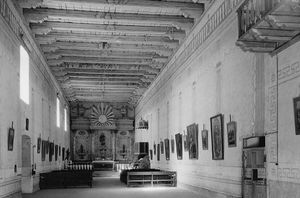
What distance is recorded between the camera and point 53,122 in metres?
25.2

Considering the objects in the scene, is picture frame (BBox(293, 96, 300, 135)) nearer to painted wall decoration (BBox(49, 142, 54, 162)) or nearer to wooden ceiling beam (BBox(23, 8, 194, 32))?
wooden ceiling beam (BBox(23, 8, 194, 32))

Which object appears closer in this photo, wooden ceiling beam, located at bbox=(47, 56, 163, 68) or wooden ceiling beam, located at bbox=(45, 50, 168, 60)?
wooden ceiling beam, located at bbox=(45, 50, 168, 60)

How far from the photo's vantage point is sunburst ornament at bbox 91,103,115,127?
127 ft

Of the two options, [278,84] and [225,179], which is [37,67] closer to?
[225,179]

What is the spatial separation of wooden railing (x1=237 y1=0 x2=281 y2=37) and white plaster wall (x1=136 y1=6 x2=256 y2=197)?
2.03 m

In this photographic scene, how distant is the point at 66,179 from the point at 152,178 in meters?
4.09

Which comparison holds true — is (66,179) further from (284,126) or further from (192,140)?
(284,126)

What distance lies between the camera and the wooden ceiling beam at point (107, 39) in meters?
17.8

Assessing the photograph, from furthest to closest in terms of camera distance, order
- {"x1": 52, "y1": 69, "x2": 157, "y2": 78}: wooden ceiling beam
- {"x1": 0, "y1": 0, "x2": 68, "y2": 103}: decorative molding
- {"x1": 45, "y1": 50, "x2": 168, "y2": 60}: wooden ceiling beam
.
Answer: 1. {"x1": 52, "y1": 69, "x2": 157, "y2": 78}: wooden ceiling beam
2. {"x1": 45, "y1": 50, "x2": 168, "y2": 60}: wooden ceiling beam
3. {"x1": 0, "y1": 0, "x2": 68, "y2": 103}: decorative molding

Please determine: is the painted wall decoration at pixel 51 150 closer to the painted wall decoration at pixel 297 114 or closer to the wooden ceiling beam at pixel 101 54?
the wooden ceiling beam at pixel 101 54

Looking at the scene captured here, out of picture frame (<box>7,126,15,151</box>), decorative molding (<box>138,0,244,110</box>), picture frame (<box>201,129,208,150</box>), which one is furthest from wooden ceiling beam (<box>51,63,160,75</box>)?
picture frame (<box>7,126,15,151</box>)

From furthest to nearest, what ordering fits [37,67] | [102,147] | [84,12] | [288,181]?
[102,147], [37,67], [84,12], [288,181]

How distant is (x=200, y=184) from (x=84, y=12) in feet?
24.0

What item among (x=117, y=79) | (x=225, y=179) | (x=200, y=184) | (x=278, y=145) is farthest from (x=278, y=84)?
(x=117, y=79)
